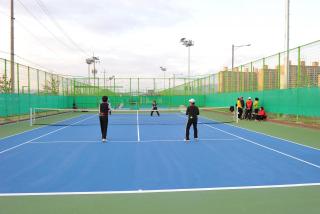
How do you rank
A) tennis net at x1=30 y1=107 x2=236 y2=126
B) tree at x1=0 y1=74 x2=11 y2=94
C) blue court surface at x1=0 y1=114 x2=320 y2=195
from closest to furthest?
blue court surface at x1=0 y1=114 x2=320 y2=195
tennis net at x1=30 y1=107 x2=236 y2=126
tree at x1=0 y1=74 x2=11 y2=94

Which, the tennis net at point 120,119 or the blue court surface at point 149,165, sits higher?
the tennis net at point 120,119

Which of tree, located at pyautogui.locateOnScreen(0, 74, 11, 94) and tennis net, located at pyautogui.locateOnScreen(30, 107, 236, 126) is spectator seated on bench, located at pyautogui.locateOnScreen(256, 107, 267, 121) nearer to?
tennis net, located at pyautogui.locateOnScreen(30, 107, 236, 126)

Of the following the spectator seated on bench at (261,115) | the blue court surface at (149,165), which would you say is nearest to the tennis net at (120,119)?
the spectator seated on bench at (261,115)

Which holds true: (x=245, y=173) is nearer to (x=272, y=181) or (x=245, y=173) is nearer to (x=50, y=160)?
(x=272, y=181)

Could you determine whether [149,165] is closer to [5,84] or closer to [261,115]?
[261,115]

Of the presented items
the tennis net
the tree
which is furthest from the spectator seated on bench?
the tree

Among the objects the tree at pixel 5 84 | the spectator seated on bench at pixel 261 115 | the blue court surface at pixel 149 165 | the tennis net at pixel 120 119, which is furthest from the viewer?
the spectator seated on bench at pixel 261 115

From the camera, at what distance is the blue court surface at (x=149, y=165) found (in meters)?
6.53

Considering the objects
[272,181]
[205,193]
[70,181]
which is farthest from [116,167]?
[272,181]

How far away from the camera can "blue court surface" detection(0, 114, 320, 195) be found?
6527 mm

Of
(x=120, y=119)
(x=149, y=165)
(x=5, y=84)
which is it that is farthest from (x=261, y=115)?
(x=5, y=84)

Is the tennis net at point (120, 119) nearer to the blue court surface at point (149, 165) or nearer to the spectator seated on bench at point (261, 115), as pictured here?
the spectator seated on bench at point (261, 115)

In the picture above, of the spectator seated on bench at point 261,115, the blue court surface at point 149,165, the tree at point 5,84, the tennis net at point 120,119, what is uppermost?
the tree at point 5,84

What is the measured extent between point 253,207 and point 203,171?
2490 mm
